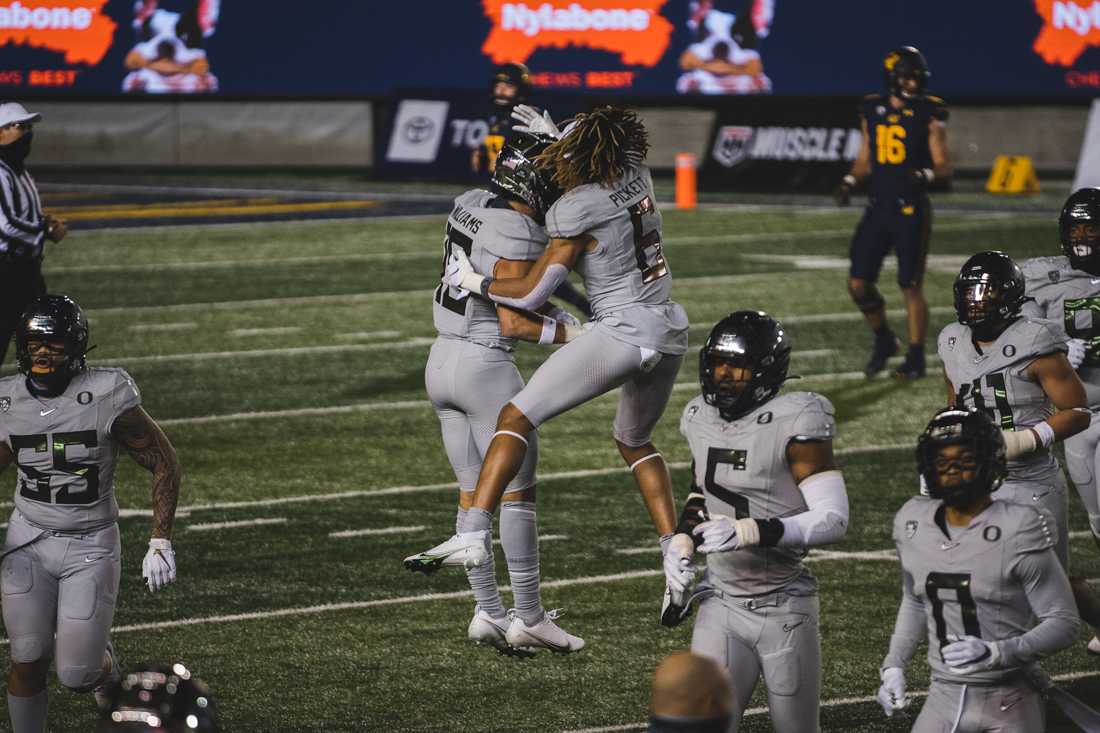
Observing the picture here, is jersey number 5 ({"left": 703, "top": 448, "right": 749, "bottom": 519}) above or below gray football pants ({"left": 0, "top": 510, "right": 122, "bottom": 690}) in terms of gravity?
above

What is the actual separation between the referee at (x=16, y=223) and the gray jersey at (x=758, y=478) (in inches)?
216

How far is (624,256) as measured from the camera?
20.6 ft

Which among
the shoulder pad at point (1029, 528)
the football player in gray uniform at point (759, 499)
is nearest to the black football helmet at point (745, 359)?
the football player in gray uniform at point (759, 499)

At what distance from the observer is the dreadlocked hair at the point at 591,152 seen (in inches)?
243

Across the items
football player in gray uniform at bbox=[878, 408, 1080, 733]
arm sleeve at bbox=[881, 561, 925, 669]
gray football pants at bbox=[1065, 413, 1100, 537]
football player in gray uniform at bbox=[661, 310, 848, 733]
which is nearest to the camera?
football player in gray uniform at bbox=[878, 408, 1080, 733]

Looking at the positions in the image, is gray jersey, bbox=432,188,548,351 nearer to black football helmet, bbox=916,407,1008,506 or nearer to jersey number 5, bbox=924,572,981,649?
black football helmet, bbox=916,407,1008,506

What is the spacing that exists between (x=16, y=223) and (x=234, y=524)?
6.80 feet

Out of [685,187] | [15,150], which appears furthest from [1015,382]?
[685,187]

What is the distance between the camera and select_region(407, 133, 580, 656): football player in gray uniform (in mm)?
6309

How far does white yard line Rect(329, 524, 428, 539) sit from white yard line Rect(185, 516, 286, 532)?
36cm

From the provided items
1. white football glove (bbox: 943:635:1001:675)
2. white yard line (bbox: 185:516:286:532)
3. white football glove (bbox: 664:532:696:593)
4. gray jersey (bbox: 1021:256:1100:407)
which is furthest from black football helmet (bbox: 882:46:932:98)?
white football glove (bbox: 943:635:1001:675)

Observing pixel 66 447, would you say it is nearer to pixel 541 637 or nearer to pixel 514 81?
pixel 541 637

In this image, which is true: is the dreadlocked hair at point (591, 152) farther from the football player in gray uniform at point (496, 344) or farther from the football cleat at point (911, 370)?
the football cleat at point (911, 370)

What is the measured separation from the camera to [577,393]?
247 inches
